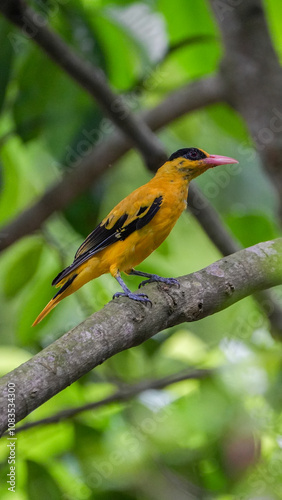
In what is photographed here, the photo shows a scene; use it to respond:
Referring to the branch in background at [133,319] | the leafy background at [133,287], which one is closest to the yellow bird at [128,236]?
the leafy background at [133,287]

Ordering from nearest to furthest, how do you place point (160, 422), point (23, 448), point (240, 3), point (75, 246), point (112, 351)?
point (160, 422) → point (112, 351) → point (23, 448) → point (240, 3) → point (75, 246)

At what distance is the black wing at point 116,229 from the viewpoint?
7.98ft

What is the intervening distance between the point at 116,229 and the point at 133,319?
0.85 m

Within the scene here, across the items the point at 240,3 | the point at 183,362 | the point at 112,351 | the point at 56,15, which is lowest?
the point at 183,362

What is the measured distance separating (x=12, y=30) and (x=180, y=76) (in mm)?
1521

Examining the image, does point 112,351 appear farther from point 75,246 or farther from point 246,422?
point 75,246

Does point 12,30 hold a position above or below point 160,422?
above

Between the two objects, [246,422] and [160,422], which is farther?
[160,422]

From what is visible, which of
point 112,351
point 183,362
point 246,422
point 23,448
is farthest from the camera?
point 183,362

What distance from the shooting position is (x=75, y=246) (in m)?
3.31

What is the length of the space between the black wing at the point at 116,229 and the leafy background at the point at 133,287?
0.73ft

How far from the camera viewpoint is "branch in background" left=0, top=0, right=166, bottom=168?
109 inches

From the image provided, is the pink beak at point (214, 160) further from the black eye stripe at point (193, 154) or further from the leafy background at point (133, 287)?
the leafy background at point (133, 287)

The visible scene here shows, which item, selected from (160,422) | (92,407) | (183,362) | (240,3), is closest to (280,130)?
(240,3)
